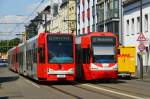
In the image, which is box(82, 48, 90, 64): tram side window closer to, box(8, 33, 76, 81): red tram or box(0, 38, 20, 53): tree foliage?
box(8, 33, 76, 81): red tram

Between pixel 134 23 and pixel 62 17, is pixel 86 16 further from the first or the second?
pixel 62 17

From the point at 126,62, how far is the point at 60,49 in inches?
416

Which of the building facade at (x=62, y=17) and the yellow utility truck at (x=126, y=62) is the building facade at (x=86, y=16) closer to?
the building facade at (x=62, y=17)

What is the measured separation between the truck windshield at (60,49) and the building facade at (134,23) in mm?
19737

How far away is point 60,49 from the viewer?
1312 inches

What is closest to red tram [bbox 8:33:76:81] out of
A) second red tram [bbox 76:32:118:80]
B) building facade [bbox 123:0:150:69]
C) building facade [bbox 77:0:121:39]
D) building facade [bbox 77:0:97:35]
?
second red tram [bbox 76:32:118:80]

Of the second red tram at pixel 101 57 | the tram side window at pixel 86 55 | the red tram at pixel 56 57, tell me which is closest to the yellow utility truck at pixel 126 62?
the tram side window at pixel 86 55

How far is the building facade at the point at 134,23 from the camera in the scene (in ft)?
173

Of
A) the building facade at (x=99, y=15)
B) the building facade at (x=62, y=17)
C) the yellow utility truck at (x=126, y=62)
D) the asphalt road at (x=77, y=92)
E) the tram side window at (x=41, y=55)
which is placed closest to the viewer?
the asphalt road at (x=77, y=92)

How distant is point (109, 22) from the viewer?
213 feet

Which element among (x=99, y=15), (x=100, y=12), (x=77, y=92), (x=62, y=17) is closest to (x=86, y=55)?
(x=77, y=92)

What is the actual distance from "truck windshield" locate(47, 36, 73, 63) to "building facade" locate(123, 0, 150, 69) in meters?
19.7

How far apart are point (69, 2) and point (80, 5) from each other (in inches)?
550

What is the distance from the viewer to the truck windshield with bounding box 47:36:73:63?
109ft
